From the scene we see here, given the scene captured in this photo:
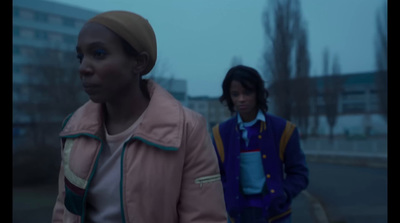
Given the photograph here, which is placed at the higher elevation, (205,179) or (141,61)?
(141,61)

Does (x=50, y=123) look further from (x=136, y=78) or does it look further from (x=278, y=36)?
(x=278, y=36)

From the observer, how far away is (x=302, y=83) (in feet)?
57.9

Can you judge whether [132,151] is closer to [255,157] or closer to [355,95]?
[255,157]

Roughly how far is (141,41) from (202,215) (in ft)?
1.88

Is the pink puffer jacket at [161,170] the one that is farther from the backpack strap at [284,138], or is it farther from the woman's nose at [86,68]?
the backpack strap at [284,138]

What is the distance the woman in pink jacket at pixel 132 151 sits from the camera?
1.07 meters

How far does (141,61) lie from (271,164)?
113 centimetres

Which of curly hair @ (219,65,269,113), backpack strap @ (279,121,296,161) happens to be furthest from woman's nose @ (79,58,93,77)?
backpack strap @ (279,121,296,161)

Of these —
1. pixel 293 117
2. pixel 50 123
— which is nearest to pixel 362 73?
pixel 293 117

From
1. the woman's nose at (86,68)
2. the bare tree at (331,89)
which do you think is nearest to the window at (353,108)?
the bare tree at (331,89)

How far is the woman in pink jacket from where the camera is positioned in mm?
1072

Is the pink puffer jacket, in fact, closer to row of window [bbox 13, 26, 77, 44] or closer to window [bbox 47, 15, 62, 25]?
row of window [bbox 13, 26, 77, 44]

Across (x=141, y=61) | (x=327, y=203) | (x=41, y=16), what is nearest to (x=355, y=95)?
(x=327, y=203)

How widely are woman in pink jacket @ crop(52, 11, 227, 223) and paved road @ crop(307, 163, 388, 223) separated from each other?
654 cm
